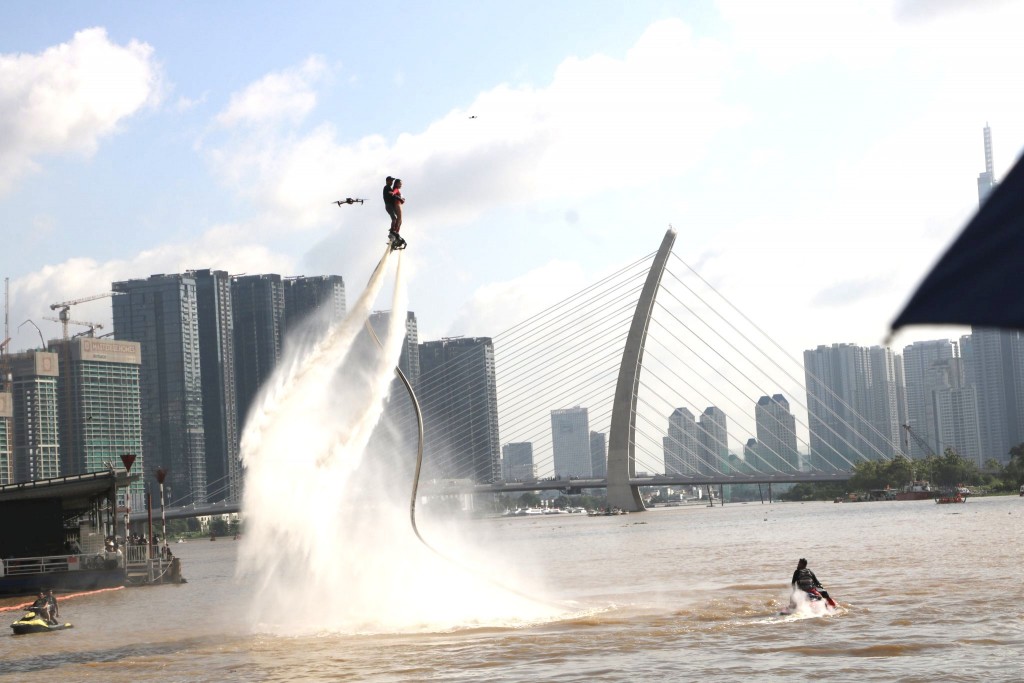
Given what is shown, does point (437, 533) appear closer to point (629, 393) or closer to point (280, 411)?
point (280, 411)

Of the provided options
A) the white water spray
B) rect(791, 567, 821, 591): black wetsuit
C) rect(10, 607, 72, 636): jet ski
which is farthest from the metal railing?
Answer: rect(791, 567, 821, 591): black wetsuit

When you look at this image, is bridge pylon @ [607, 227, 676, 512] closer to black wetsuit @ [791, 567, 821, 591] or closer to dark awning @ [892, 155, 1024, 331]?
black wetsuit @ [791, 567, 821, 591]

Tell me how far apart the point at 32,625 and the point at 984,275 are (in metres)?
30.6

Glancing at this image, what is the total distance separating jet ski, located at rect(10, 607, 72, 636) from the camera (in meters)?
30.3

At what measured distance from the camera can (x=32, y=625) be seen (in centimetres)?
3058

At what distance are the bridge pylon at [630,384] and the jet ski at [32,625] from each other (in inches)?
2590

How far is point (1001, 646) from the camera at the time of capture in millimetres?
20672

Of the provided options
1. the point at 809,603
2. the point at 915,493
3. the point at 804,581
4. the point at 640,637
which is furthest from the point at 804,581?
the point at 915,493

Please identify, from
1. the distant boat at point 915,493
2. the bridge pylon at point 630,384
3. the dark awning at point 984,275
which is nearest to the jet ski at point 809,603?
the dark awning at point 984,275

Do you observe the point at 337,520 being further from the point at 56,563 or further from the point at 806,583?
the point at 56,563

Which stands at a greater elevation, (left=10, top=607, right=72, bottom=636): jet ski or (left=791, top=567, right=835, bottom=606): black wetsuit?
(left=791, top=567, right=835, bottom=606): black wetsuit

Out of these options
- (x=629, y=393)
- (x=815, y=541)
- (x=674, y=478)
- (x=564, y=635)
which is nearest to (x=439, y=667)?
(x=564, y=635)

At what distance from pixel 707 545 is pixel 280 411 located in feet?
142

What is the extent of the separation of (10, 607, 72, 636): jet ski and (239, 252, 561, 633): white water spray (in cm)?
598
